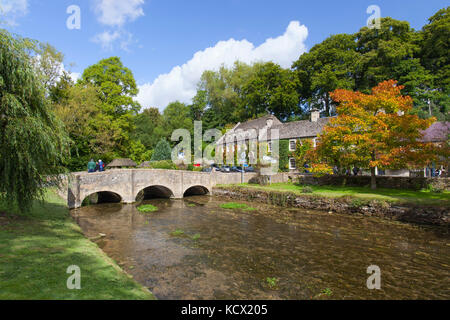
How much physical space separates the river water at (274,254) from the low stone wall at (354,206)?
942 millimetres

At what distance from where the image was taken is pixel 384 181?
80.3ft

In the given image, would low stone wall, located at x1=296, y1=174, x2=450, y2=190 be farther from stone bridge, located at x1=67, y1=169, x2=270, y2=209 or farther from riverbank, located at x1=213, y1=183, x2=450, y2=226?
stone bridge, located at x1=67, y1=169, x2=270, y2=209

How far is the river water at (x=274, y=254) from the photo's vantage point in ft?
28.6

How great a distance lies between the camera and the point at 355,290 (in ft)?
28.4

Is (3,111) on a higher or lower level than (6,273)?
higher

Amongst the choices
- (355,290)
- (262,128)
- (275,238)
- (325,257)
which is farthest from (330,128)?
(262,128)

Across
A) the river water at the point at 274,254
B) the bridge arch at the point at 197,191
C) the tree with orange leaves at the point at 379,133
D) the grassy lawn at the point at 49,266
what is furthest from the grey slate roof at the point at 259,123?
the grassy lawn at the point at 49,266

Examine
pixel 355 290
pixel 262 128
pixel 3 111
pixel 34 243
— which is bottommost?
pixel 355 290

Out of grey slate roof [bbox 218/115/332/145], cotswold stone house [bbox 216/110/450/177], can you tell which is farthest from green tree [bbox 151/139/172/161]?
grey slate roof [bbox 218/115/332/145]

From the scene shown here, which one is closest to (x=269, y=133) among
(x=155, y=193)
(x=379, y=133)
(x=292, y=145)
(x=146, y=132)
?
(x=292, y=145)

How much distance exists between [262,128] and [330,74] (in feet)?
52.0

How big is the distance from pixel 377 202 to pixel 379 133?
6.00 metres

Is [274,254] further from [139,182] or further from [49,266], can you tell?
[139,182]

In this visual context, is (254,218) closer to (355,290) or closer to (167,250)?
(167,250)
